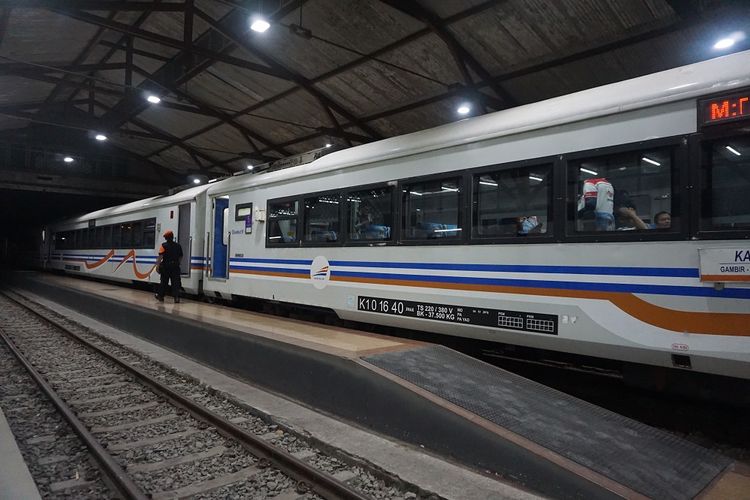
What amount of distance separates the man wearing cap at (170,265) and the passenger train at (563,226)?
12.8ft

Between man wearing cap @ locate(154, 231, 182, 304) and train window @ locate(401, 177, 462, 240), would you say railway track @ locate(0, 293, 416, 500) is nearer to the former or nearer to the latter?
train window @ locate(401, 177, 462, 240)

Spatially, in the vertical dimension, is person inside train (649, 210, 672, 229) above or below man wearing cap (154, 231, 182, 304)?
above

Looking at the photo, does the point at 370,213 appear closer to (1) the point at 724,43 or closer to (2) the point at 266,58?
(1) the point at 724,43

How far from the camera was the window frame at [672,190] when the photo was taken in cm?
399


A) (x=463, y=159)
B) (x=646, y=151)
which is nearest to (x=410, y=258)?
(x=463, y=159)

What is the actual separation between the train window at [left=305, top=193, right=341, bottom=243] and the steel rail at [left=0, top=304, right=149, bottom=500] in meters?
3.85

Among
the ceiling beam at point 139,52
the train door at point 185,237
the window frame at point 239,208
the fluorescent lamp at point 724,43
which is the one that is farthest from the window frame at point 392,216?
the ceiling beam at point 139,52

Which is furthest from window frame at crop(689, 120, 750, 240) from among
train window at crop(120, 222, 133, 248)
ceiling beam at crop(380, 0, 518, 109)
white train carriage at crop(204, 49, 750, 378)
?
train window at crop(120, 222, 133, 248)

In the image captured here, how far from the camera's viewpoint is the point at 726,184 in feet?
12.6

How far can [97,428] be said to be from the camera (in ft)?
16.1

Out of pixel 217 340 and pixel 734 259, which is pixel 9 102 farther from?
pixel 734 259

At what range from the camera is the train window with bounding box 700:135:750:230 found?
3740mm

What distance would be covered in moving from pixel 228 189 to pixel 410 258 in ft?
17.7

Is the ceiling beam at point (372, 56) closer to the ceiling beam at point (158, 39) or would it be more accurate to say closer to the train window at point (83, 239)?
the ceiling beam at point (158, 39)
